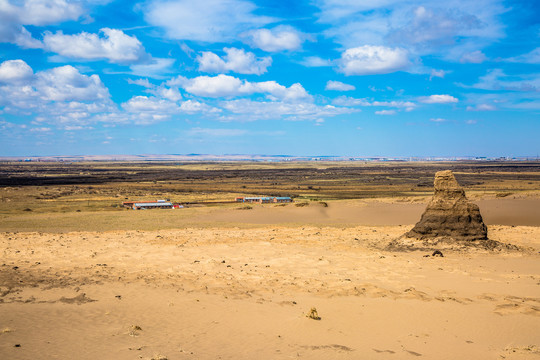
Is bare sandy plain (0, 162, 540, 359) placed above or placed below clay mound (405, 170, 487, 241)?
below

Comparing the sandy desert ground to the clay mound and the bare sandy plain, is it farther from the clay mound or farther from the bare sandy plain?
the clay mound

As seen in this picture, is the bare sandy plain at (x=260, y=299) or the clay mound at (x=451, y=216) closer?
the bare sandy plain at (x=260, y=299)

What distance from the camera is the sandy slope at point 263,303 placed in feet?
29.7

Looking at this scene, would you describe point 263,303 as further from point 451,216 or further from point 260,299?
point 451,216

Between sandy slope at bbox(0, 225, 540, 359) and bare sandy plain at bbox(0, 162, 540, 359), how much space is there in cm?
5

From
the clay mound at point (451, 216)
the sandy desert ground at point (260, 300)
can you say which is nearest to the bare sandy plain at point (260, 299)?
the sandy desert ground at point (260, 300)

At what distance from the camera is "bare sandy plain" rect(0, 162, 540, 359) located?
9086 millimetres

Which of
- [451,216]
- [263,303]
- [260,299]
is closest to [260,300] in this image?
[260,299]

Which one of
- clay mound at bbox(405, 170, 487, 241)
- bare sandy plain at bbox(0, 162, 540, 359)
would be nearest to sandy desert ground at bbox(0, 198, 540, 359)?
bare sandy plain at bbox(0, 162, 540, 359)

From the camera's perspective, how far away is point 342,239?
2516cm

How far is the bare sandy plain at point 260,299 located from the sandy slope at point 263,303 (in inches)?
1.8

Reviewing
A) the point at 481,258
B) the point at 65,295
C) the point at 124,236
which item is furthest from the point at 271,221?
the point at 65,295

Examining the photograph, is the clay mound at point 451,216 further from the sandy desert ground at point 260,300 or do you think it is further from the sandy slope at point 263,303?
the sandy slope at point 263,303

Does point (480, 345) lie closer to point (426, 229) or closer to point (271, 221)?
point (426, 229)
